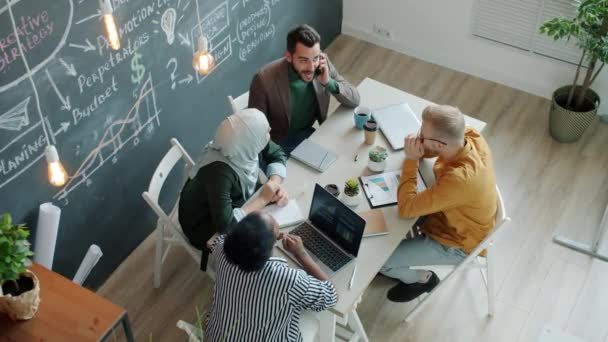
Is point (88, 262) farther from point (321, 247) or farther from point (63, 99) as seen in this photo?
point (321, 247)

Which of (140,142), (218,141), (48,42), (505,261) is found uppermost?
(48,42)

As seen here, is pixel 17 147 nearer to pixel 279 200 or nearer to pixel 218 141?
pixel 218 141

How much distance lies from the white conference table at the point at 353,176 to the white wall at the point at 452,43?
152 centimetres

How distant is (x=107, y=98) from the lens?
331cm

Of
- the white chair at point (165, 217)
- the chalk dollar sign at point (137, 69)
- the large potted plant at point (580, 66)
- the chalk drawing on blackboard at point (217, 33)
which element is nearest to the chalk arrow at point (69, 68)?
the chalk dollar sign at point (137, 69)

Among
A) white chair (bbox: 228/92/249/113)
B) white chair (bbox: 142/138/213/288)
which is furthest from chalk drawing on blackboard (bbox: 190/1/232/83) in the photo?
white chair (bbox: 142/138/213/288)

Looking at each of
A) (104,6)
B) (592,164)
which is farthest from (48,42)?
(592,164)

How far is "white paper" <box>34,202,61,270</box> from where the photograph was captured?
3125mm

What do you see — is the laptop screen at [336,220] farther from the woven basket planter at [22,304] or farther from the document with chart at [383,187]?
the woven basket planter at [22,304]

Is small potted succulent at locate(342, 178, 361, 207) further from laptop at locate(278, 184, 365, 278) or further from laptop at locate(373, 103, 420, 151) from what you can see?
laptop at locate(373, 103, 420, 151)

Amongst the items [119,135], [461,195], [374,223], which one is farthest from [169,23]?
[461,195]

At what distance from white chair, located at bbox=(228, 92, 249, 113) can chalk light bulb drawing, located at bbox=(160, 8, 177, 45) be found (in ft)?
1.48

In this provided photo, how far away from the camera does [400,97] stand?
12.4 feet

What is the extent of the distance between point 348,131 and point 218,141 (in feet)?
2.58
